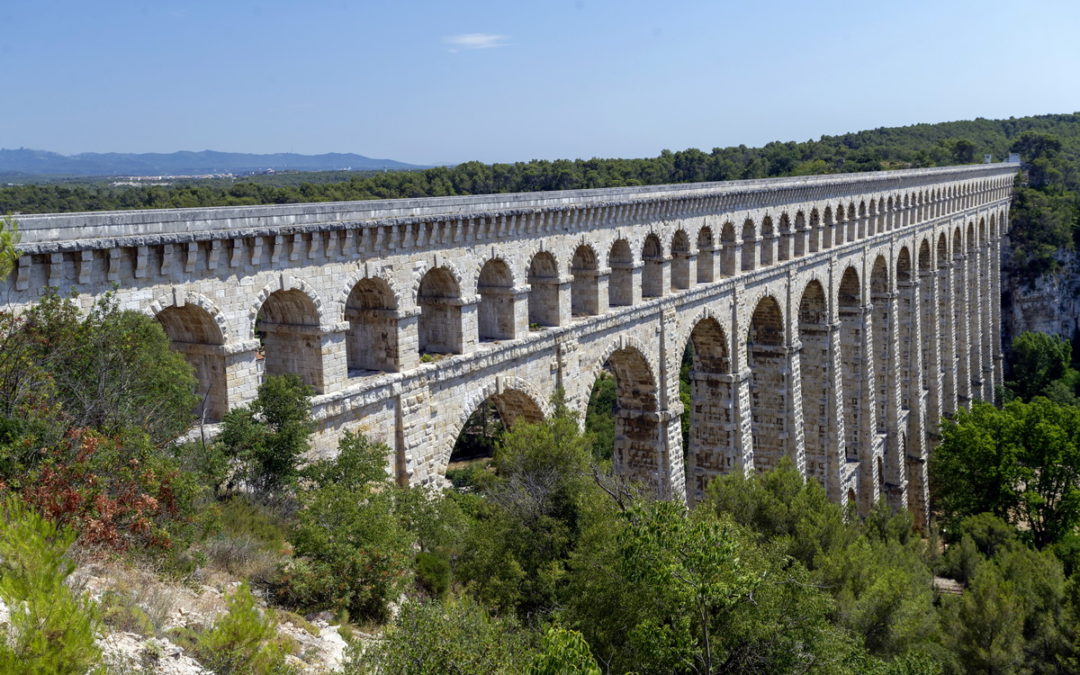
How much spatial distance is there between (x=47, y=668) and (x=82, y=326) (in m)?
7.19

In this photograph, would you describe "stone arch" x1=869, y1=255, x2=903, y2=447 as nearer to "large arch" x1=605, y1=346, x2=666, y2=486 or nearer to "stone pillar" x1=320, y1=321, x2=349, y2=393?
"large arch" x1=605, y1=346, x2=666, y2=486

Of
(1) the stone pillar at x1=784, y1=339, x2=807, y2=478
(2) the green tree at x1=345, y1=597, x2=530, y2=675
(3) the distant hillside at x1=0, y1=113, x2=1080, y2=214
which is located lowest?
(1) the stone pillar at x1=784, y1=339, x2=807, y2=478

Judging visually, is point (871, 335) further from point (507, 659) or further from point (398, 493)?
point (507, 659)

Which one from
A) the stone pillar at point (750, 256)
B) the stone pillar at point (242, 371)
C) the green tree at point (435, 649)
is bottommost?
the green tree at point (435, 649)

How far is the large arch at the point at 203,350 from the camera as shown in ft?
53.7

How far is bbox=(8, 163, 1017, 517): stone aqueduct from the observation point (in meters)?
16.3

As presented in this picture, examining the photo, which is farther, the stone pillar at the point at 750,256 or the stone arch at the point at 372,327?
the stone pillar at the point at 750,256

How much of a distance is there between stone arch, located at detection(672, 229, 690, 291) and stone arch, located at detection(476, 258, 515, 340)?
882 centimetres

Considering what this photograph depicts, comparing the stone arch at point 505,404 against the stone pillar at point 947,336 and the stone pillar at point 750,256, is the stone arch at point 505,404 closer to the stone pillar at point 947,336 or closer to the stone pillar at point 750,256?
the stone pillar at point 750,256

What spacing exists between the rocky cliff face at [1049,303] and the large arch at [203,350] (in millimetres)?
73335

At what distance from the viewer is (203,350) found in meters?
16.6

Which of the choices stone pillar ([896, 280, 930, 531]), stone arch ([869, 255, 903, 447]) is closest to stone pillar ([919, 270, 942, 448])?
stone pillar ([896, 280, 930, 531])

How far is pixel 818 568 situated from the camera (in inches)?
846

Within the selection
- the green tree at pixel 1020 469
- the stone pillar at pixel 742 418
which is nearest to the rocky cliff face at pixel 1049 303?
the green tree at pixel 1020 469
